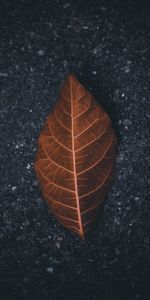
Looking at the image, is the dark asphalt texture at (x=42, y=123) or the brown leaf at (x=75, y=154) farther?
the dark asphalt texture at (x=42, y=123)

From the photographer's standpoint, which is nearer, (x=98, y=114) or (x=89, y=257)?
(x=98, y=114)

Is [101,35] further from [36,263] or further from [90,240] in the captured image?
[36,263]

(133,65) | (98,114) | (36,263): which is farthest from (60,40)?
(36,263)

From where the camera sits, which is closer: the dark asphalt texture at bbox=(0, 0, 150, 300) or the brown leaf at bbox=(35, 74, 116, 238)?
the brown leaf at bbox=(35, 74, 116, 238)

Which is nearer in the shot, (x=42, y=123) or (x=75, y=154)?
(x=75, y=154)
